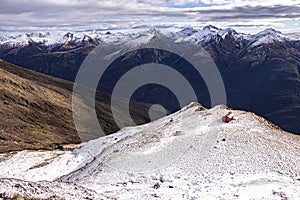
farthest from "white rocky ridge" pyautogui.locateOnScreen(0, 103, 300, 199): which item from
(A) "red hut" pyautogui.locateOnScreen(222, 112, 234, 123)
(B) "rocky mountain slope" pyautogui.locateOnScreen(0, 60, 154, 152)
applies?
(B) "rocky mountain slope" pyautogui.locateOnScreen(0, 60, 154, 152)

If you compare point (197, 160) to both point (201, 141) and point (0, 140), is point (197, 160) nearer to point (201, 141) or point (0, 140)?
point (201, 141)

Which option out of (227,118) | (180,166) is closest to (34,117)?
(227,118)

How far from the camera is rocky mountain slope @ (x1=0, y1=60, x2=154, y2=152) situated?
289 ft

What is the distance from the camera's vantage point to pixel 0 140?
74.9m

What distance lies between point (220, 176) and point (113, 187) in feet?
29.7

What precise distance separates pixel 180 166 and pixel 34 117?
318 ft

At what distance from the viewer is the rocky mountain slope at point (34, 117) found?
8794 centimetres

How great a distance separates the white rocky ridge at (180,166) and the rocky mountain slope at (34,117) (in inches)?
1166

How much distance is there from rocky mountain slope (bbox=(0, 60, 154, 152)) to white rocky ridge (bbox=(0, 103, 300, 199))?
29626 mm

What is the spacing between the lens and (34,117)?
395 ft

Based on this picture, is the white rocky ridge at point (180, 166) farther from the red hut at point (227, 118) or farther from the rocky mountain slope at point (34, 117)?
the rocky mountain slope at point (34, 117)

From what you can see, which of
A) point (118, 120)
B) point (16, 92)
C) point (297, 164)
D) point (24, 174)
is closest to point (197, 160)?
point (297, 164)

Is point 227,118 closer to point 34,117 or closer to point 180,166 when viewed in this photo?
point 180,166

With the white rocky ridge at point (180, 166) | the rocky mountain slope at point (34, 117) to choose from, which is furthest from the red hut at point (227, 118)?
the rocky mountain slope at point (34, 117)
